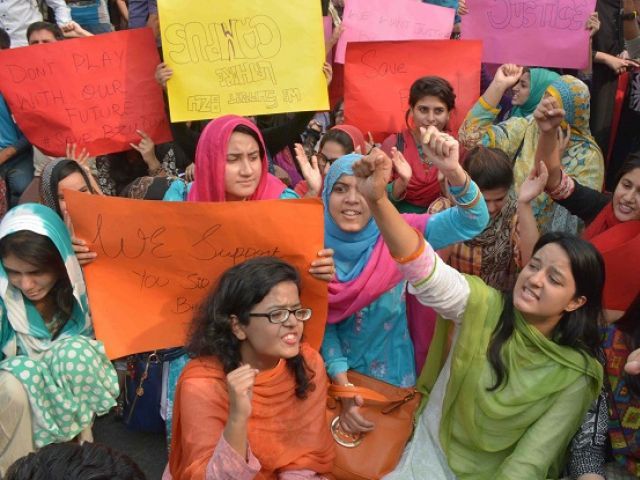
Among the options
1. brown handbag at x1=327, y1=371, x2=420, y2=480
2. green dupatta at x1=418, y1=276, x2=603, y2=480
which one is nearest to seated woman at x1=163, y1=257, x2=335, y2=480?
brown handbag at x1=327, y1=371, x2=420, y2=480

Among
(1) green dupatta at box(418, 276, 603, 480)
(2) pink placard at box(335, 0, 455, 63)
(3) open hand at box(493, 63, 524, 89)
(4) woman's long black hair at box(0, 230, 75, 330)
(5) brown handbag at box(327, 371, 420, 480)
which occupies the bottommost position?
(5) brown handbag at box(327, 371, 420, 480)

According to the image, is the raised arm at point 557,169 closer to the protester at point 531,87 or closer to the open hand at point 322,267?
the protester at point 531,87

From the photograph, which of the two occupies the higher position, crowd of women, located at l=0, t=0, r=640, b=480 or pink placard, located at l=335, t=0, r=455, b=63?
pink placard, located at l=335, t=0, r=455, b=63

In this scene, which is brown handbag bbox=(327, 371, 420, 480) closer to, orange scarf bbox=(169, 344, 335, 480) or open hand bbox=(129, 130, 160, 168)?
orange scarf bbox=(169, 344, 335, 480)

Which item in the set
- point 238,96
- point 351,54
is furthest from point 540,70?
point 238,96

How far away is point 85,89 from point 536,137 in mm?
2857

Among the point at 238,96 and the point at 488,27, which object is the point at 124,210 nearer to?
the point at 238,96

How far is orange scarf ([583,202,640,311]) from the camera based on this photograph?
2992 mm

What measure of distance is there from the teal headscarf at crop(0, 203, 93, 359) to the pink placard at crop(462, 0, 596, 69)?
11.4ft

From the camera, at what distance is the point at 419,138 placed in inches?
168

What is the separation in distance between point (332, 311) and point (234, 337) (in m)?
0.66

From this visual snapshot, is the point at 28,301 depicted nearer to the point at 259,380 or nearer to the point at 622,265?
the point at 259,380

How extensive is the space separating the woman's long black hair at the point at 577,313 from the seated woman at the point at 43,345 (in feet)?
5.14

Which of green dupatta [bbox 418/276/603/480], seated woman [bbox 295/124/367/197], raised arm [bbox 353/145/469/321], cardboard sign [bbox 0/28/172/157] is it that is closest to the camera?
raised arm [bbox 353/145/469/321]
